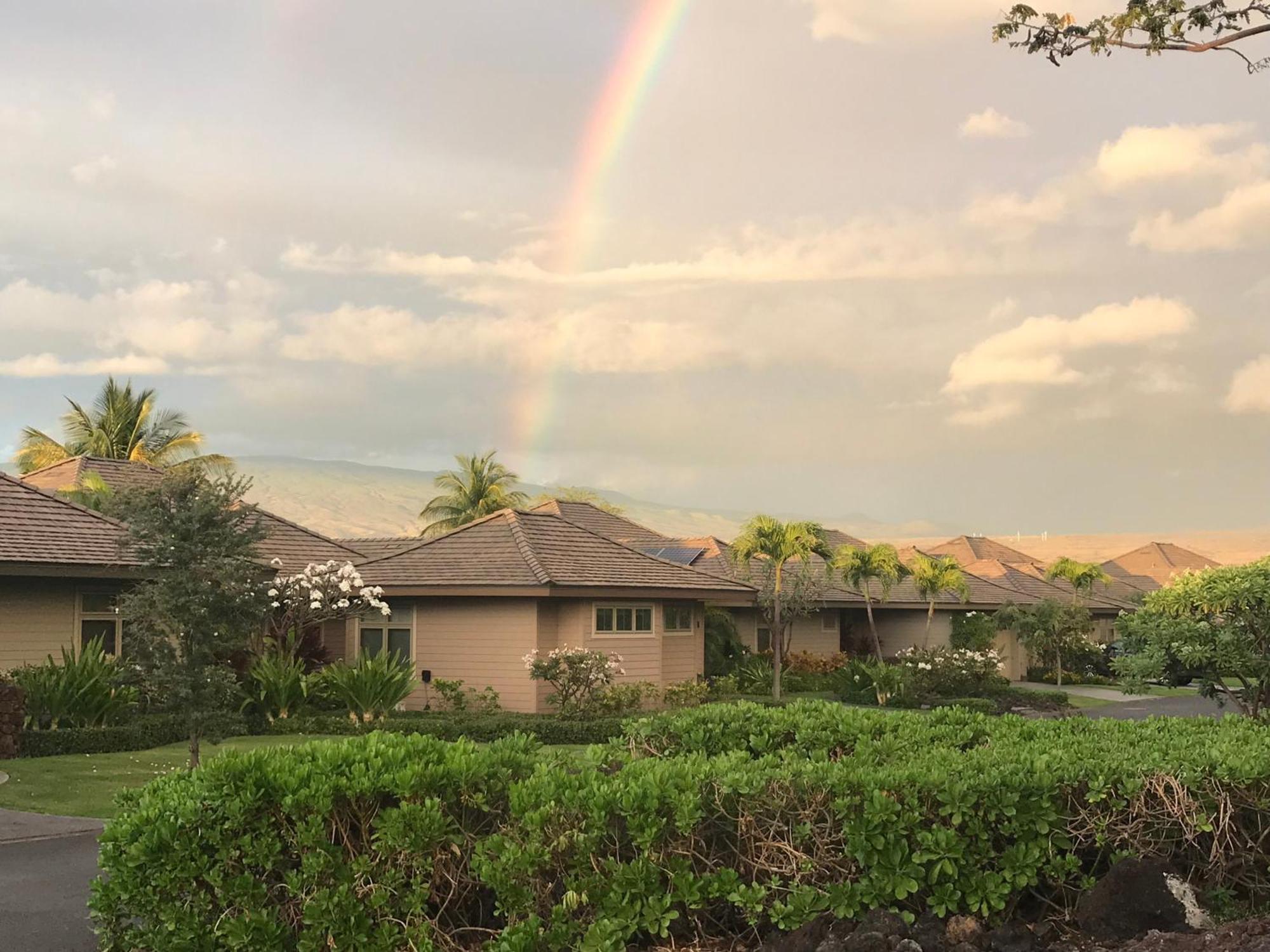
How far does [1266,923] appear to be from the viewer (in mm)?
6387

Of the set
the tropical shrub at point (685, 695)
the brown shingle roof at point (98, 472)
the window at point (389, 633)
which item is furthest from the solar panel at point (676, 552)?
the brown shingle roof at point (98, 472)

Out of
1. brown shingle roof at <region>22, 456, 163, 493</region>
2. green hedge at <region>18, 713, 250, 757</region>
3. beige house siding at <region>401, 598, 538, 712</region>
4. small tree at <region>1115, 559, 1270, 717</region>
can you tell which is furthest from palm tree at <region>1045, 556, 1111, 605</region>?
green hedge at <region>18, 713, 250, 757</region>

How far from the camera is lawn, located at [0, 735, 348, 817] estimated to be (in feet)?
50.6

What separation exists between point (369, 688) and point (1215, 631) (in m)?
16.1

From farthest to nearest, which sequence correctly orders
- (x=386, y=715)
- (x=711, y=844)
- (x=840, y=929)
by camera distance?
(x=386, y=715) → (x=711, y=844) → (x=840, y=929)

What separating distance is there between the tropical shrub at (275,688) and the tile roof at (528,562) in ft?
16.2

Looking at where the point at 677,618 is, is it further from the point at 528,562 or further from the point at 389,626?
the point at 389,626

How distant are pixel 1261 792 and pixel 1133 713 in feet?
93.5

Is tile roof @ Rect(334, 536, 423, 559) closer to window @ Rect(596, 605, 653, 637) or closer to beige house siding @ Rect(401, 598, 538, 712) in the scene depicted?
beige house siding @ Rect(401, 598, 538, 712)

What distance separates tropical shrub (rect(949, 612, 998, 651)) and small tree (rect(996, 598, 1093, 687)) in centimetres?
123

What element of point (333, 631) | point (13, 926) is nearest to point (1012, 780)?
point (13, 926)

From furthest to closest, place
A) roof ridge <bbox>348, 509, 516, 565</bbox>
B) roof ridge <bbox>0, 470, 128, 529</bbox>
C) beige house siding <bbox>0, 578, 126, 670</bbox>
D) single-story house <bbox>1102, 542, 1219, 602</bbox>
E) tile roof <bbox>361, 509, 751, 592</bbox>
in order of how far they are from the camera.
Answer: single-story house <bbox>1102, 542, 1219, 602</bbox>
roof ridge <bbox>348, 509, 516, 565</bbox>
tile roof <bbox>361, 509, 751, 592</bbox>
roof ridge <bbox>0, 470, 128, 529</bbox>
beige house siding <bbox>0, 578, 126, 670</bbox>

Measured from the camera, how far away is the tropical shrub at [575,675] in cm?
2748

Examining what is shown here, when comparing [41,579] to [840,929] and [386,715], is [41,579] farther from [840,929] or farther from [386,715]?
[840,929]
